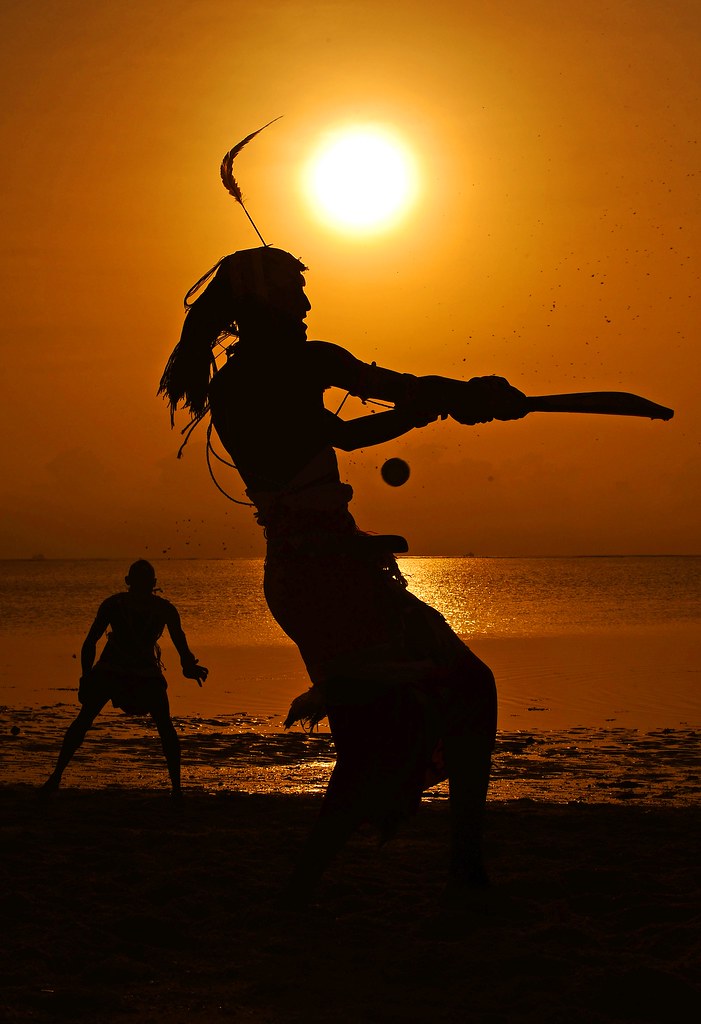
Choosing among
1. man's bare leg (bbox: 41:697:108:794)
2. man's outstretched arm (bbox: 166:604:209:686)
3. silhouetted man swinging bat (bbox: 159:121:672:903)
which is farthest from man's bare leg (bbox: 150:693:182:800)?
silhouetted man swinging bat (bbox: 159:121:672:903)

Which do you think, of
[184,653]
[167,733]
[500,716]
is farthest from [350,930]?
[500,716]

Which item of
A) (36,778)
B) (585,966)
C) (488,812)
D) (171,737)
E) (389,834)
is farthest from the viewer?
(36,778)

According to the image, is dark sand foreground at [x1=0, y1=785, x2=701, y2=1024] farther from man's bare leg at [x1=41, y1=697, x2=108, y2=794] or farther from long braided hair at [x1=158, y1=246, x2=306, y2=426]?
long braided hair at [x1=158, y1=246, x2=306, y2=426]

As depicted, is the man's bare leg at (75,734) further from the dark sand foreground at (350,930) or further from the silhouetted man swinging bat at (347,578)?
the silhouetted man swinging bat at (347,578)

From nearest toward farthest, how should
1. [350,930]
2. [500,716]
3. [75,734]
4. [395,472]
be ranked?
1. [350,930]
2. [395,472]
3. [75,734]
4. [500,716]

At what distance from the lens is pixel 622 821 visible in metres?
7.29

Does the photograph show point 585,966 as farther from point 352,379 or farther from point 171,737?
point 171,737

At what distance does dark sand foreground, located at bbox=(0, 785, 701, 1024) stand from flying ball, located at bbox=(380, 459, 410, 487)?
5.72 ft

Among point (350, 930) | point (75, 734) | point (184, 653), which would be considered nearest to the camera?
point (350, 930)

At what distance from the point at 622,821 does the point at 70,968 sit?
166 inches

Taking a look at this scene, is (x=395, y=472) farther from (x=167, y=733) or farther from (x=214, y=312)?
(x=167, y=733)

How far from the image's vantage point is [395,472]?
4.99 m

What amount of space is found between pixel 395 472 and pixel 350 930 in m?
1.89

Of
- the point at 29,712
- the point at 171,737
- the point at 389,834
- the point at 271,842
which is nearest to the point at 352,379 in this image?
the point at 389,834
